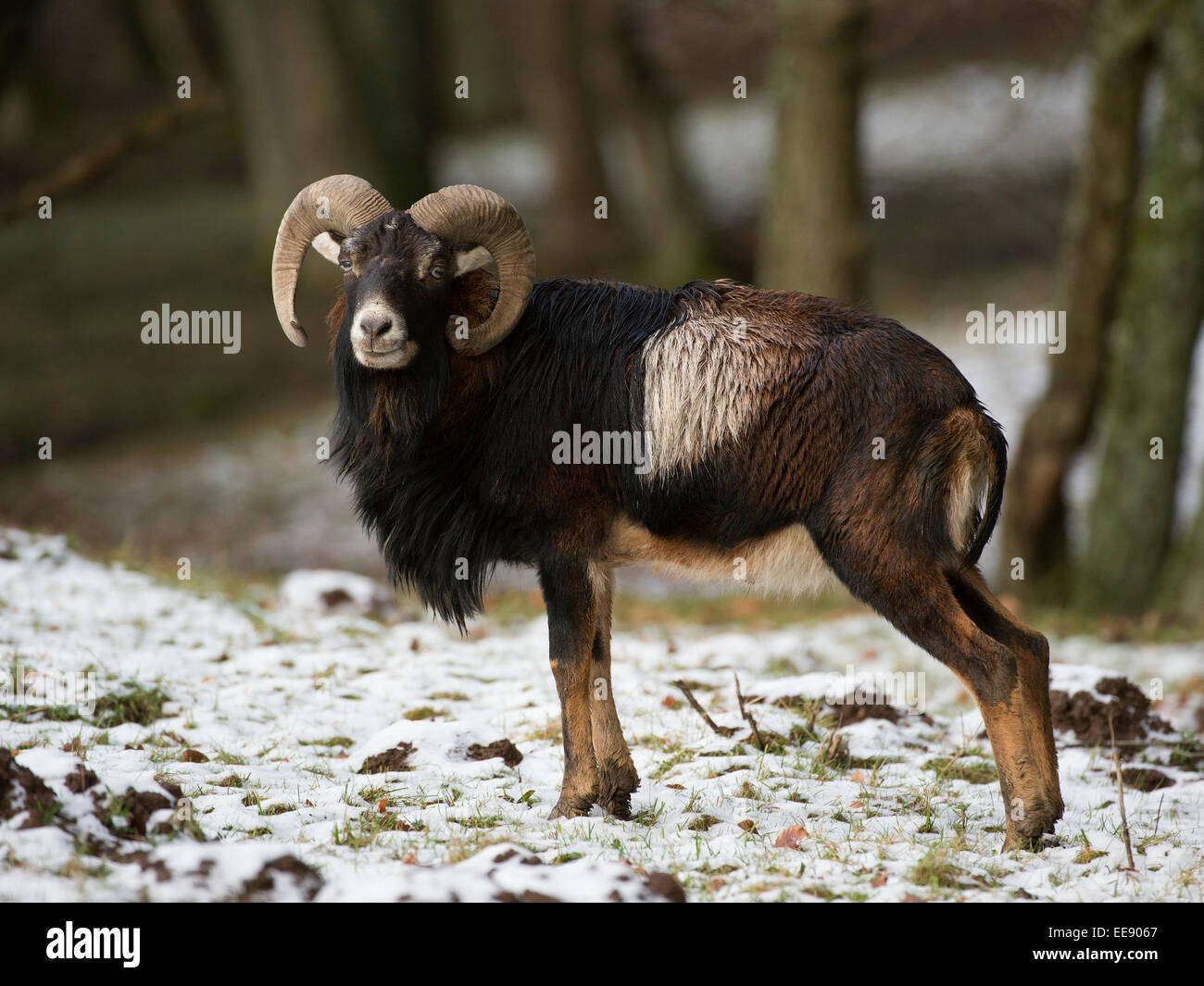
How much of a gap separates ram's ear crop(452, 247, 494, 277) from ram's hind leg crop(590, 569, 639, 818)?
1.47 meters

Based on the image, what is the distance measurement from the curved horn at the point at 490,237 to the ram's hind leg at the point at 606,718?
1.17 metres

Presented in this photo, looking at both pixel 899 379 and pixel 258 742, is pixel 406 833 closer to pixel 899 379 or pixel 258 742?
pixel 258 742

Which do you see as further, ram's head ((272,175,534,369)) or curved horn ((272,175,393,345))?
curved horn ((272,175,393,345))

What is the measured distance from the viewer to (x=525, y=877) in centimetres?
463

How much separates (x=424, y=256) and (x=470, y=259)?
0.84 feet

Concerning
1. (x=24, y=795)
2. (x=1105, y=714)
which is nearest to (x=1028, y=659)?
(x=1105, y=714)

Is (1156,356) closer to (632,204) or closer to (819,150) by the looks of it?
(819,150)

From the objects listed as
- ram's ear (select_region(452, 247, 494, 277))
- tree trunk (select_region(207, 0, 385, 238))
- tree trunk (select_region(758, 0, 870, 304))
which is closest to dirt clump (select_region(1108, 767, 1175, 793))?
ram's ear (select_region(452, 247, 494, 277))

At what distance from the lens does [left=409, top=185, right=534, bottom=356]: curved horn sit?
5.78m

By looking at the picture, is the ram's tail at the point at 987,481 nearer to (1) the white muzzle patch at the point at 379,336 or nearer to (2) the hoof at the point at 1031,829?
(2) the hoof at the point at 1031,829

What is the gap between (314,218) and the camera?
6.08 meters

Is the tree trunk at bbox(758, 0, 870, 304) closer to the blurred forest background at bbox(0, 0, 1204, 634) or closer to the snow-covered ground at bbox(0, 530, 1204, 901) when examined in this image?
the blurred forest background at bbox(0, 0, 1204, 634)

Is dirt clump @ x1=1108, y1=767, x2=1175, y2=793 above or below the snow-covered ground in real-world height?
below

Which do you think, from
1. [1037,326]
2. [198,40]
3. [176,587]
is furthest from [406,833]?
[198,40]
